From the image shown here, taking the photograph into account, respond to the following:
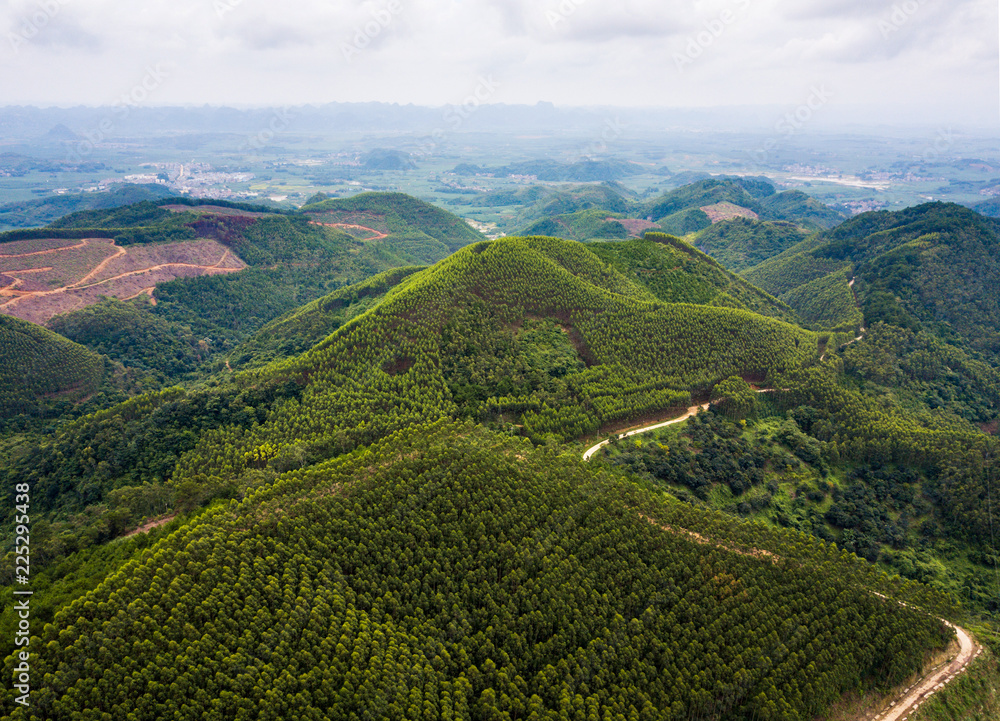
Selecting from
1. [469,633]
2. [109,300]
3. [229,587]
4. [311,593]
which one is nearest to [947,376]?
[469,633]

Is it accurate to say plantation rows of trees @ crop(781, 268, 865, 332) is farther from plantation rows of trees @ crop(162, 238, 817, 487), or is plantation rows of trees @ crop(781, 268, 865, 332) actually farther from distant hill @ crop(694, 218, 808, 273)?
distant hill @ crop(694, 218, 808, 273)

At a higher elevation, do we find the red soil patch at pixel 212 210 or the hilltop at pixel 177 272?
the red soil patch at pixel 212 210

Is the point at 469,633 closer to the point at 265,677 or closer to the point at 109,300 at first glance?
the point at 265,677

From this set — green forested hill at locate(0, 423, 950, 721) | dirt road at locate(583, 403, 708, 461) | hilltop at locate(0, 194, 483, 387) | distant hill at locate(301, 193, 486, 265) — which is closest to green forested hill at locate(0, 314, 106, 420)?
hilltop at locate(0, 194, 483, 387)

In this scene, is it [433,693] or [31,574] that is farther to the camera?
[31,574]

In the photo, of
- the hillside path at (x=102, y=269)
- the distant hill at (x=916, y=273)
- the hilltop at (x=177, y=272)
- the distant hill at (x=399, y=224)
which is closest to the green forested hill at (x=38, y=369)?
the hilltop at (x=177, y=272)

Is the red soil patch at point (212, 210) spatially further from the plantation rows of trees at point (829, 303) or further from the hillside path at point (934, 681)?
the hillside path at point (934, 681)
